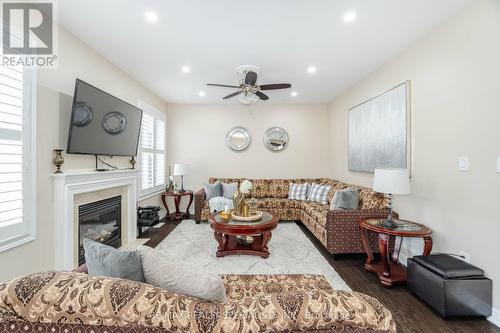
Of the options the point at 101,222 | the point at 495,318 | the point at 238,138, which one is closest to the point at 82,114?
the point at 101,222

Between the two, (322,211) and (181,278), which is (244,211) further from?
(181,278)

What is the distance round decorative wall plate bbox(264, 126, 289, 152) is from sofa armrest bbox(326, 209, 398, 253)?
3.03 meters

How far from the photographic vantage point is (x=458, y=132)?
2.31 metres

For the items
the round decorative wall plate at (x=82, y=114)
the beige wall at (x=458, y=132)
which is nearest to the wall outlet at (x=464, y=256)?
the beige wall at (x=458, y=132)

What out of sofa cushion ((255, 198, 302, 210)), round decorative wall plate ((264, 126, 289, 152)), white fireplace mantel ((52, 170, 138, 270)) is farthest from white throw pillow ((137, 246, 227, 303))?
round decorative wall plate ((264, 126, 289, 152))

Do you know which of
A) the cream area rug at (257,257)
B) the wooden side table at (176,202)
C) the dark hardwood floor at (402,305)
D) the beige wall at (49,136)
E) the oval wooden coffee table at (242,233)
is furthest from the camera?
the wooden side table at (176,202)

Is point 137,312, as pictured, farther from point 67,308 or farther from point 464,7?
point 464,7

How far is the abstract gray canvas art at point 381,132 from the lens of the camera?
3.08 metres

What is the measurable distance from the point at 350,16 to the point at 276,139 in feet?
12.1

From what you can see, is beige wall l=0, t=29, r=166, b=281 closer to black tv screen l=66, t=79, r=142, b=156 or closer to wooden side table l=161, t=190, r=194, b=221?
black tv screen l=66, t=79, r=142, b=156

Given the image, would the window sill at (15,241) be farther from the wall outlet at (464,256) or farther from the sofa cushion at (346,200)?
the wall outlet at (464,256)

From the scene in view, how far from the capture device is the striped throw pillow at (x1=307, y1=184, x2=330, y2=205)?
4.73 metres

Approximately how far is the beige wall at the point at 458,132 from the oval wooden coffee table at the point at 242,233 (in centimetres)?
189

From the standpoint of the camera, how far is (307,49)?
300 cm
